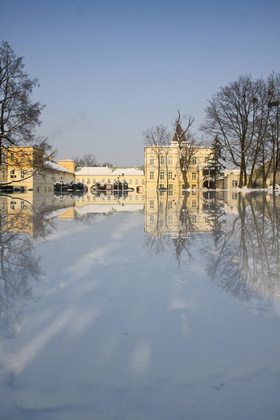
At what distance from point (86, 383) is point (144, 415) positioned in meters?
0.34

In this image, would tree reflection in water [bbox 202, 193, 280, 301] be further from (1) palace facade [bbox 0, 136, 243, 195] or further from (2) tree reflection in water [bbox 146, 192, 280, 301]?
(1) palace facade [bbox 0, 136, 243, 195]

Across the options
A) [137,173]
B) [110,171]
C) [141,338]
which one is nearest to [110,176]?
[110,171]

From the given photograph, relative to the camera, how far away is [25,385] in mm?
1485

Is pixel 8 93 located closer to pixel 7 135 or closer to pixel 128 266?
pixel 7 135

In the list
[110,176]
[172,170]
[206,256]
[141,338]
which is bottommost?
[141,338]

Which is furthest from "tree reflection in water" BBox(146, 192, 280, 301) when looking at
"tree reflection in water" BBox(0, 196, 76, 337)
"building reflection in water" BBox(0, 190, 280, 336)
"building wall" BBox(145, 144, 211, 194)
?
"building wall" BBox(145, 144, 211, 194)

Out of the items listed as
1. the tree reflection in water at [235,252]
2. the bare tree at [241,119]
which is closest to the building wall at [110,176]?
the bare tree at [241,119]

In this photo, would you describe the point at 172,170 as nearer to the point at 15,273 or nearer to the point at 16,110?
the point at 16,110

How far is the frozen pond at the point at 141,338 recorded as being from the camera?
4.51 feet

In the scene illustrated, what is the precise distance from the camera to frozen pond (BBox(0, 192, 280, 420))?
1375 millimetres

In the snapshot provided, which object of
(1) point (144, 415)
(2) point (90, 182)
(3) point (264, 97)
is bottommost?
(1) point (144, 415)

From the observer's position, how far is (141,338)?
1.90 m

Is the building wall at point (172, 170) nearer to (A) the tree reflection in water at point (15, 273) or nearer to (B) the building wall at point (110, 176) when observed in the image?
(B) the building wall at point (110, 176)

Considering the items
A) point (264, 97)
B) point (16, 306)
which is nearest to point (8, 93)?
point (264, 97)
